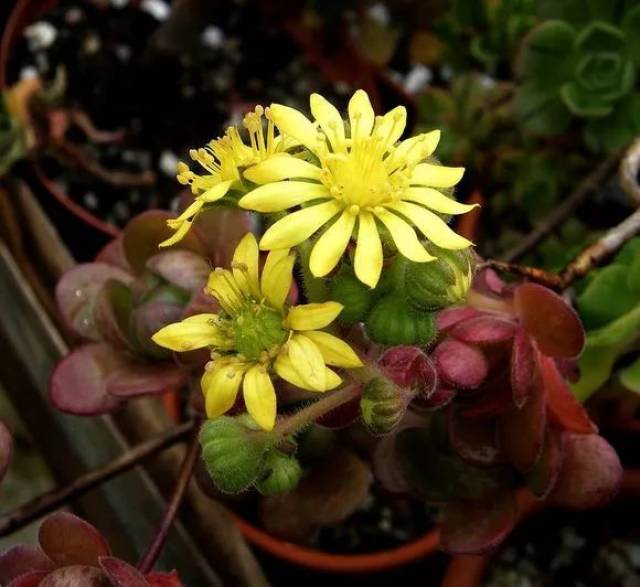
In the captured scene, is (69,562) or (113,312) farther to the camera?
(113,312)

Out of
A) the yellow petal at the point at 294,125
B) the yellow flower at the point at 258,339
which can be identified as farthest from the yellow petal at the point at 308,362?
the yellow petal at the point at 294,125

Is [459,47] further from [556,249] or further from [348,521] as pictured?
[348,521]

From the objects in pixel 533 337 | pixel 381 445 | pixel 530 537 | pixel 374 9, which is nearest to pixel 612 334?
pixel 533 337

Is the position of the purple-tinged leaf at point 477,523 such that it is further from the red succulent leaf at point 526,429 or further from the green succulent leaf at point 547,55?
the green succulent leaf at point 547,55

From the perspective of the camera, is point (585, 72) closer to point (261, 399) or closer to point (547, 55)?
point (547, 55)

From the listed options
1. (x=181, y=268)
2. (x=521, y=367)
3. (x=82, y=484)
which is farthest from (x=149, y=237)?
(x=521, y=367)

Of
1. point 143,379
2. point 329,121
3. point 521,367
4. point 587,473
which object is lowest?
point 587,473
